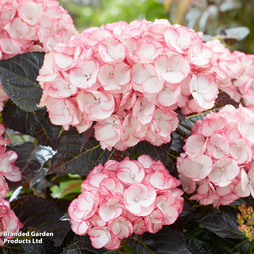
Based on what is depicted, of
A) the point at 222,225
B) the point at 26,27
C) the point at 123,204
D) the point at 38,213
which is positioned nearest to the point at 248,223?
the point at 222,225

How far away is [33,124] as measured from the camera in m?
0.64


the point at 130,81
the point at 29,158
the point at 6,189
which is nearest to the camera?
the point at 130,81

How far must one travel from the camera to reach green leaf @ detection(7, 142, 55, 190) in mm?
621

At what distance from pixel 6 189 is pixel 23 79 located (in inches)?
7.5

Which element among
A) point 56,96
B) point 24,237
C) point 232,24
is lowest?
point 232,24

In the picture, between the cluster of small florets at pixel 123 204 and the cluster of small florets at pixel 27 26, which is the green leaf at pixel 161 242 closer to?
the cluster of small florets at pixel 123 204

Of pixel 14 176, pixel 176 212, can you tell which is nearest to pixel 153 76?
pixel 176 212

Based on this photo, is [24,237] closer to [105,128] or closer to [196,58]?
[105,128]

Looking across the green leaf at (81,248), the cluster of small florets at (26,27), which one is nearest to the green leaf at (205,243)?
the green leaf at (81,248)

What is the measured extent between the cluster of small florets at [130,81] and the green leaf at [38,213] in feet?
0.64

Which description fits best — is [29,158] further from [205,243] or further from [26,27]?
[205,243]

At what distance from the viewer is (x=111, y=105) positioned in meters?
0.46

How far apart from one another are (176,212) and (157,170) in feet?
0.21

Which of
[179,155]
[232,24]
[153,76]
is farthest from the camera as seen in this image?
[232,24]
